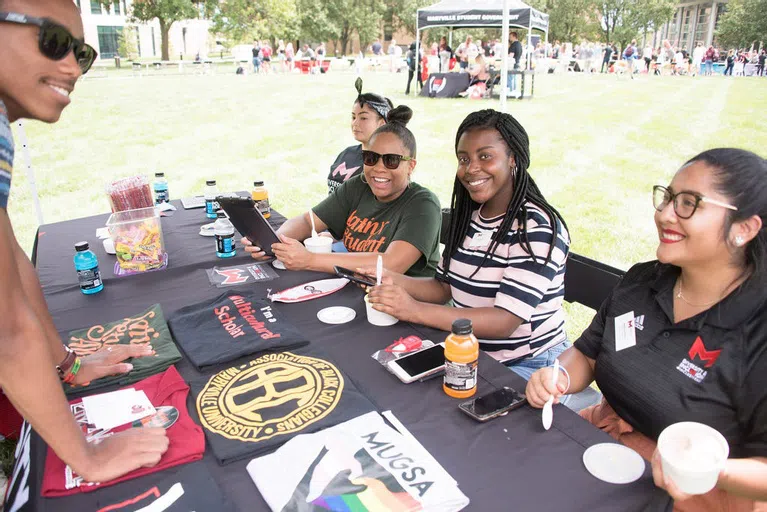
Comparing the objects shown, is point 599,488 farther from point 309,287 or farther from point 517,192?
point 309,287

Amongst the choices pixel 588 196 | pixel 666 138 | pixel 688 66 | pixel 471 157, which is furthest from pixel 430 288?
pixel 688 66

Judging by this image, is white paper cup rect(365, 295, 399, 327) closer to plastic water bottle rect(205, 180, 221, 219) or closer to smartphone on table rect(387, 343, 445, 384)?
smartphone on table rect(387, 343, 445, 384)

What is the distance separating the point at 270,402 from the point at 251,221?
1.29 metres

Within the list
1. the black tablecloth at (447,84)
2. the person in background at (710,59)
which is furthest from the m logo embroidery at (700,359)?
the person in background at (710,59)

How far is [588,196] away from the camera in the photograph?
622 centimetres

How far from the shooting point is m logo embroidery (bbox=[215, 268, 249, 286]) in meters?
2.31

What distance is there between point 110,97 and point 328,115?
8114 millimetres

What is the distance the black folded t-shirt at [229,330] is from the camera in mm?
1613

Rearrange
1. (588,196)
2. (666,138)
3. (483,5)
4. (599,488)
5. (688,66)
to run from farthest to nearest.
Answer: (688,66)
(483,5)
(666,138)
(588,196)
(599,488)

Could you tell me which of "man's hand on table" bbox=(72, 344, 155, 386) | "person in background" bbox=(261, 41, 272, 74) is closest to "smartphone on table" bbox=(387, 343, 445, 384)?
"man's hand on table" bbox=(72, 344, 155, 386)

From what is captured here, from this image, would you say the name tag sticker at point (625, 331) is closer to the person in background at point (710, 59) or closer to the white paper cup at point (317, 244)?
the white paper cup at point (317, 244)

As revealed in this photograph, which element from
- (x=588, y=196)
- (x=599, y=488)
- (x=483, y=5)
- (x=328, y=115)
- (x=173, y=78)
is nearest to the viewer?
(x=599, y=488)

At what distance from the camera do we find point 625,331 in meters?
1.58

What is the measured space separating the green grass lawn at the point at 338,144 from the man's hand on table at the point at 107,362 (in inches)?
69.7
